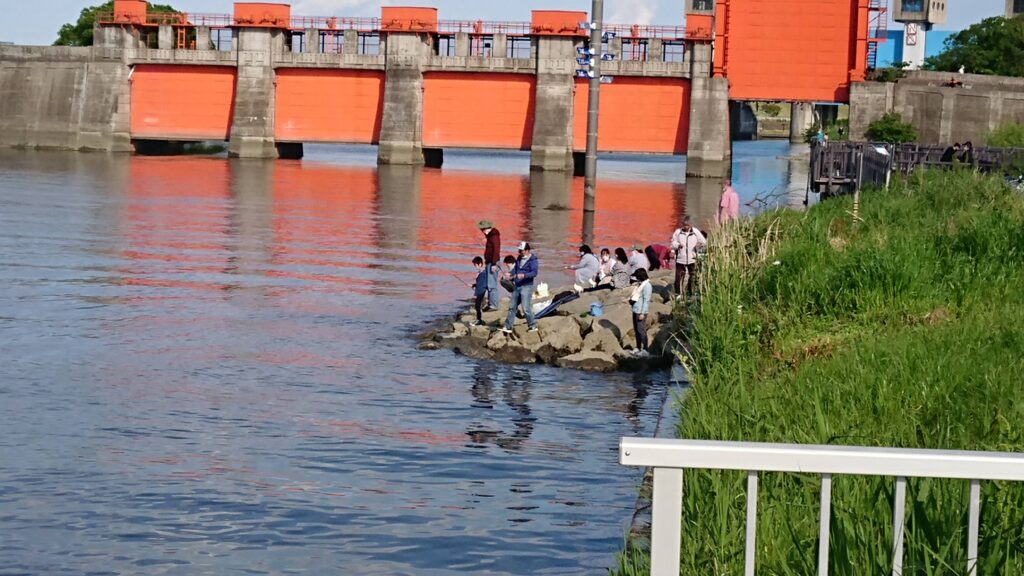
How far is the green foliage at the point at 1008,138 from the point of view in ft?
178

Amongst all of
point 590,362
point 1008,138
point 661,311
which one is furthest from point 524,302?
point 1008,138

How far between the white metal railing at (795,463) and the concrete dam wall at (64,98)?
274ft

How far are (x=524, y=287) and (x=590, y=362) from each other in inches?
88.4

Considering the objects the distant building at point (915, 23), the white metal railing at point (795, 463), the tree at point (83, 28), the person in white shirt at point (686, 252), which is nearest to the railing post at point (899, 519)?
the white metal railing at point (795, 463)

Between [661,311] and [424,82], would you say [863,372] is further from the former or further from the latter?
[424,82]

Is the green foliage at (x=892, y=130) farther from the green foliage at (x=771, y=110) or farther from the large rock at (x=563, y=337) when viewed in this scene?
the green foliage at (x=771, y=110)

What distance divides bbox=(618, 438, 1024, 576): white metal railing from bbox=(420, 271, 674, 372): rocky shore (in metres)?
15.0

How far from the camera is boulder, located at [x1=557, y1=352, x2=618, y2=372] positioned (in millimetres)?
20406

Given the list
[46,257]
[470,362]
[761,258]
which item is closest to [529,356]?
[470,362]

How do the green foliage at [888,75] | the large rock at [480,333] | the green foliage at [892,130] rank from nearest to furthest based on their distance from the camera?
the large rock at [480,333] → the green foliage at [892,130] → the green foliage at [888,75]

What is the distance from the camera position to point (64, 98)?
85000mm

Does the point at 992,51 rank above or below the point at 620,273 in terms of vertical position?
above

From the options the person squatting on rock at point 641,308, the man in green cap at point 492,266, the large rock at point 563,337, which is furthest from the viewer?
the man in green cap at point 492,266

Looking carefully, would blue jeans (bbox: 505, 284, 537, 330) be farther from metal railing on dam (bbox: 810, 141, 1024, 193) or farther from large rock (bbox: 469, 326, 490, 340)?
metal railing on dam (bbox: 810, 141, 1024, 193)
